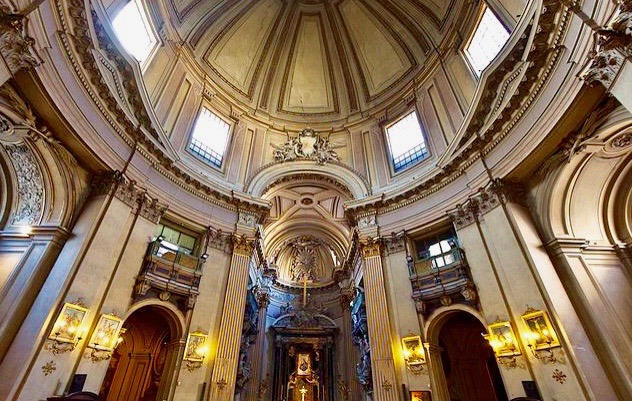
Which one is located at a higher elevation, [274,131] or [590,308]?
[274,131]

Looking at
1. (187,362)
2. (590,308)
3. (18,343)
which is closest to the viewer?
(18,343)

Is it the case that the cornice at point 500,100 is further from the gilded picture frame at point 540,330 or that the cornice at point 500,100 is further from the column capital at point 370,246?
the gilded picture frame at point 540,330

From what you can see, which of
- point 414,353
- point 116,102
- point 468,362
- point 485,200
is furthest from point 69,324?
point 468,362

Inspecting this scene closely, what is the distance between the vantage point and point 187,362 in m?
9.94

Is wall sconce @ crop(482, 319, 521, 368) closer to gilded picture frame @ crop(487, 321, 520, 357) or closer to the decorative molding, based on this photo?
gilded picture frame @ crop(487, 321, 520, 357)

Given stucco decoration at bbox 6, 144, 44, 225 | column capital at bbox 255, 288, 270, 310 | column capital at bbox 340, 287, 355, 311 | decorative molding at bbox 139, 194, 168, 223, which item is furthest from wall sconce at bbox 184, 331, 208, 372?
column capital at bbox 340, 287, 355, 311

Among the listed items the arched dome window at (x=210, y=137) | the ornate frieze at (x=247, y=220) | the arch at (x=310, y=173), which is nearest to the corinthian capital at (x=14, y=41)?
the arched dome window at (x=210, y=137)

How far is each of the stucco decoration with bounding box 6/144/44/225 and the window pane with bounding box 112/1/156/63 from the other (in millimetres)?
5236

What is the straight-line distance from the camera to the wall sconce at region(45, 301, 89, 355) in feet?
24.0

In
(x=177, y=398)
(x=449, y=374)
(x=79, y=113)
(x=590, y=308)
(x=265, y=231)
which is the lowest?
(x=177, y=398)

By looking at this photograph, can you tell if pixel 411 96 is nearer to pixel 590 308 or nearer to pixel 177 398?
pixel 590 308

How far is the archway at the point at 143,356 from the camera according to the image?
10609 mm

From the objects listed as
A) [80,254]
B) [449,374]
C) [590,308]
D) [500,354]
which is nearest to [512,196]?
[590,308]

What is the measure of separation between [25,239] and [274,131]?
1287 centimetres
